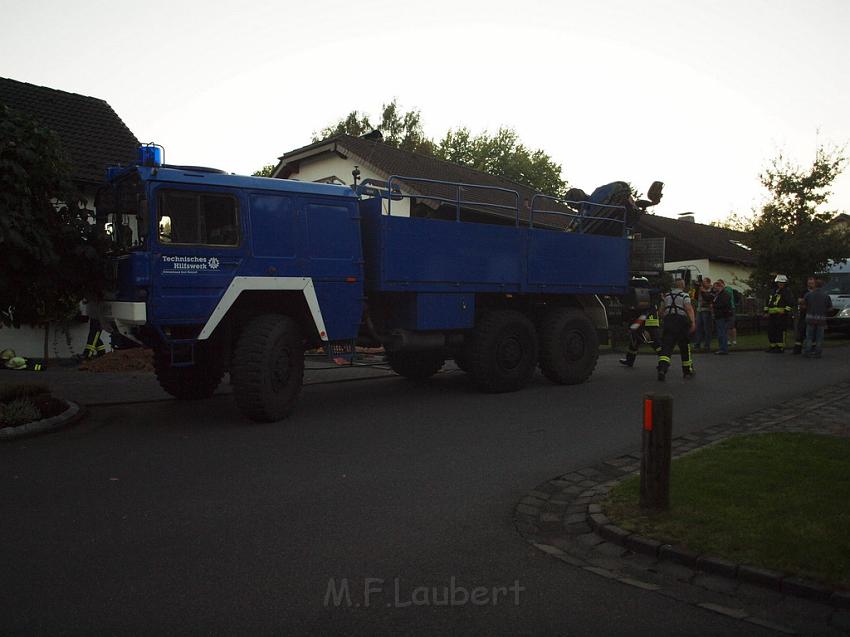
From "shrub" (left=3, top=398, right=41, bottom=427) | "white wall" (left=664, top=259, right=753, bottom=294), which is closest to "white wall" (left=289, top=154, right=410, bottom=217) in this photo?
"shrub" (left=3, top=398, right=41, bottom=427)

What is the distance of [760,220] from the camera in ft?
89.1

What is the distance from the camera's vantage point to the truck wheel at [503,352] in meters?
10.2

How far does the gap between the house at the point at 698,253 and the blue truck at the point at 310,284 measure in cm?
2631

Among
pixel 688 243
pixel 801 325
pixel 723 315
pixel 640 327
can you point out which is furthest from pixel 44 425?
pixel 688 243

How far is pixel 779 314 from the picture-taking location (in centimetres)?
1677

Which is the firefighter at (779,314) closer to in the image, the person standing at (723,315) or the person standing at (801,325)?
the person standing at (801,325)

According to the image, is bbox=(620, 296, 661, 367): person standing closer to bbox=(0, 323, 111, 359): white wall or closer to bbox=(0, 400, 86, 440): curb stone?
bbox=(0, 400, 86, 440): curb stone

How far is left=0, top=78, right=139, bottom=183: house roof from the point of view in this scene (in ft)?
51.9

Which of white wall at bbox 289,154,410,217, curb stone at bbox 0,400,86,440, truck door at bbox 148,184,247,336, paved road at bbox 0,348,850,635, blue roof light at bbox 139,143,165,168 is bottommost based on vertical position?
paved road at bbox 0,348,850,635

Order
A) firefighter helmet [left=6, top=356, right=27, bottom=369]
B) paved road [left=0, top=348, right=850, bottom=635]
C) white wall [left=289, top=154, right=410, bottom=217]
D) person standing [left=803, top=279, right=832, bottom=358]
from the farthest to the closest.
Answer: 1. white wall [left=289, top=154, right=410, bottom=217]
2. person standing [left=803, top=279, right=832, bottom=358]
3. firefighter helmet [left=6, top=356, right=27, bottom=369]
4. paved road [left=0, top=348, right=850, bottom=635]

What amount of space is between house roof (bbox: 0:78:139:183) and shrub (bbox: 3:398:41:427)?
8671 millimetres

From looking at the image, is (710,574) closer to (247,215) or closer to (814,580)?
(814,580)

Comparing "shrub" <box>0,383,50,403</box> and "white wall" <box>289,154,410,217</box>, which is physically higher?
"white wall" <box>289,154,410,217</box>

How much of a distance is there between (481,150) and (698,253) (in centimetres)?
2501
